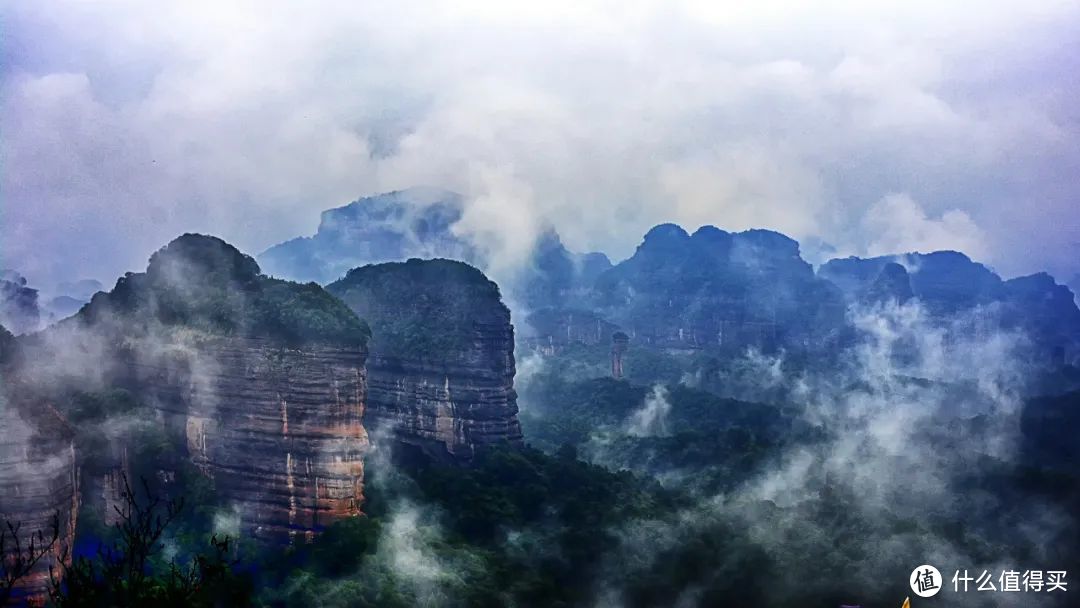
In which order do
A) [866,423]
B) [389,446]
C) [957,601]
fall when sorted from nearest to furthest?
1. [957,601]
2. [389,446]
3. [866,423]

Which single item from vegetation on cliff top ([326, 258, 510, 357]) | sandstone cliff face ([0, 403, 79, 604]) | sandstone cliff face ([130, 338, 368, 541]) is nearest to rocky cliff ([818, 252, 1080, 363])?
vegetation on cliff top ([326, 258, 510, 357])

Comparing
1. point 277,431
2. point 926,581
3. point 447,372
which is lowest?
point 926,581

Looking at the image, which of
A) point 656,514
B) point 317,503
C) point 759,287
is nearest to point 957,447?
point 656,514

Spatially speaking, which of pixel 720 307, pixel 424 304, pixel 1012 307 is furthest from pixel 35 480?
pixel 1012 307

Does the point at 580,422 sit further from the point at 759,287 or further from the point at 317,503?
the point at 759,287

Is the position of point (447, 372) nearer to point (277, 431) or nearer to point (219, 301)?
point (219, 301)

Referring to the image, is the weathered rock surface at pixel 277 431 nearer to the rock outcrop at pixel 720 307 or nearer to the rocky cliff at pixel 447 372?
the rocky cliff at pixel 447 372
